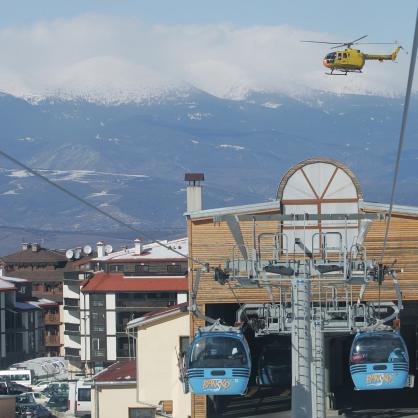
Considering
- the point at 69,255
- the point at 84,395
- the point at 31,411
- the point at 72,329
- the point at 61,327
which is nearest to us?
the point at 31,411

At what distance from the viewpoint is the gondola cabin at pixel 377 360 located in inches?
1432

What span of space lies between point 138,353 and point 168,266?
7241cm

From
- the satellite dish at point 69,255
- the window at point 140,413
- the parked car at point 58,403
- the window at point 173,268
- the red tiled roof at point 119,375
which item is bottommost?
the parked car at point 58,403

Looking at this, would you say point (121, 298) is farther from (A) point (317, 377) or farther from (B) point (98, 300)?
(A) point (317, 377)

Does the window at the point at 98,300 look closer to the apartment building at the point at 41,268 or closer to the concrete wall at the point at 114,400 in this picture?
the apartment building at the point at 41,268

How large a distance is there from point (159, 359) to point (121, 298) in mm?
67069

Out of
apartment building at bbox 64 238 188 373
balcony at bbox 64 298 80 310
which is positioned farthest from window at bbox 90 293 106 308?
balcony at bbox 64 298 80 310

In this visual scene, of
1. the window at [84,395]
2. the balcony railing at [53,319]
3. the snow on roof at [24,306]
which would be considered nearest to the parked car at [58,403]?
the window at [84,395]

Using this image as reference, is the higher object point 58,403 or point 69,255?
point 69,255

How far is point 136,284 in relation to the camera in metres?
126

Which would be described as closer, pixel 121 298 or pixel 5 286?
pixel 121 298

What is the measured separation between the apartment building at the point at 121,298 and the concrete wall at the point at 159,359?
56.8m

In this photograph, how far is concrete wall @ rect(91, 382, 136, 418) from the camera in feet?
210

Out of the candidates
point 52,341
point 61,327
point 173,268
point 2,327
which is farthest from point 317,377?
point 61,327
